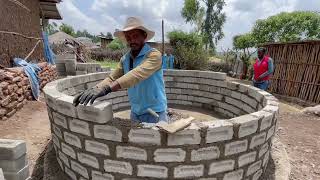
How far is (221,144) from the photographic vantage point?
2.75 m

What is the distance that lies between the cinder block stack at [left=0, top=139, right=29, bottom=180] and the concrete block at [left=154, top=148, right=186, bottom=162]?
1.36 meters

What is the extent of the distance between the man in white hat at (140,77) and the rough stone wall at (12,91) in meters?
3.65

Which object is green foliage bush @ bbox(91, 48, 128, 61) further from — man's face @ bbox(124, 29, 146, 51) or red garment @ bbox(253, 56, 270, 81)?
man's face @ bbox(124, 29, 146, 51)

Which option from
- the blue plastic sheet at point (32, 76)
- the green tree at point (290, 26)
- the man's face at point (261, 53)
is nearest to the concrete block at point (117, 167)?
the man's face at point (261, 53)

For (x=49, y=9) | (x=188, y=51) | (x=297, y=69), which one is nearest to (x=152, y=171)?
(x=297, y=69)

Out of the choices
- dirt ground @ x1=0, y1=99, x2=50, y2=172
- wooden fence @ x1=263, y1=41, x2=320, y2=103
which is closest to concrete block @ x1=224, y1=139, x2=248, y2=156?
dirt ground @ x1=0, y1=99, x2=50, y2=172

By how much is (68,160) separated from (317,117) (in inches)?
251

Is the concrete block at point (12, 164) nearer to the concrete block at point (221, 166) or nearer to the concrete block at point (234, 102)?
the concrete block at point (221, 166)

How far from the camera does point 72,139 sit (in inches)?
119

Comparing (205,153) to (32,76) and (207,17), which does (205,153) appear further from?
(207,17)

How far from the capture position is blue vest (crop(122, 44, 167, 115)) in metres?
3.13

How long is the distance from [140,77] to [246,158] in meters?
1.41

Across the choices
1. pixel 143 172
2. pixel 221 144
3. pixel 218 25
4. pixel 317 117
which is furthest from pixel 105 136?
pixel 218 25

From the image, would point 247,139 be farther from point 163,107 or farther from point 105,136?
point 105,136
